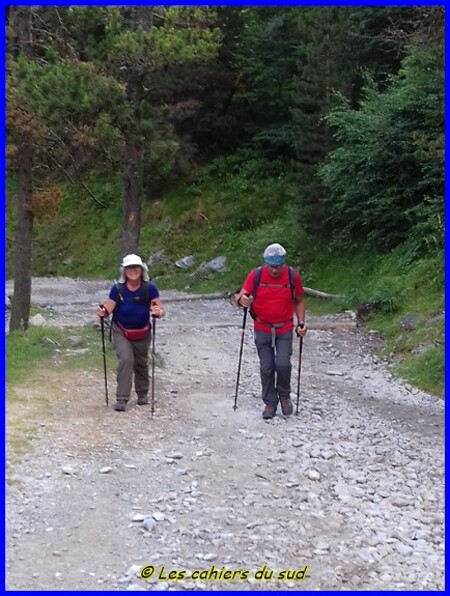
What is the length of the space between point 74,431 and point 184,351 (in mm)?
5358

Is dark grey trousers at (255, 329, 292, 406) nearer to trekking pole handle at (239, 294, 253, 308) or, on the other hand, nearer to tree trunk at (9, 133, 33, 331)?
trekking pole handle at (239, 294, 253, 308)

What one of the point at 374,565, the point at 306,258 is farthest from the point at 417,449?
the point at 306,258

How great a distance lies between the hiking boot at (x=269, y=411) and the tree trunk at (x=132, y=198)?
15.7 ft

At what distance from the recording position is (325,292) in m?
19.5

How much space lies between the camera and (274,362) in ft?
29.2

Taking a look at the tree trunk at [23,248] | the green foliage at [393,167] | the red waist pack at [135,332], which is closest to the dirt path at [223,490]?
the red waist pack at [135,332]

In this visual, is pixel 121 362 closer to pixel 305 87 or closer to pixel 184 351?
pixel 184 351

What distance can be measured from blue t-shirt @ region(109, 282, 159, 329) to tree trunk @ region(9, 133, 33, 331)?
199 inches

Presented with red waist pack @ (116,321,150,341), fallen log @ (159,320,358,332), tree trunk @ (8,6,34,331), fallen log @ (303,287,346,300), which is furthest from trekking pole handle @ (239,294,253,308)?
fallen log @ (303,287,346,300)

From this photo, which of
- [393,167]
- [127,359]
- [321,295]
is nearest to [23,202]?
[127,359]

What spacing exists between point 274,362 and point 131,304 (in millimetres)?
1911

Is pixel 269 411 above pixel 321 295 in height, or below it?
below

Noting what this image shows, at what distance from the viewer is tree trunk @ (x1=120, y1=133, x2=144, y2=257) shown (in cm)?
1233

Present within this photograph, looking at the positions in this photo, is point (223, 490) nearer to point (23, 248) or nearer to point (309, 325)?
point (23, 248)
